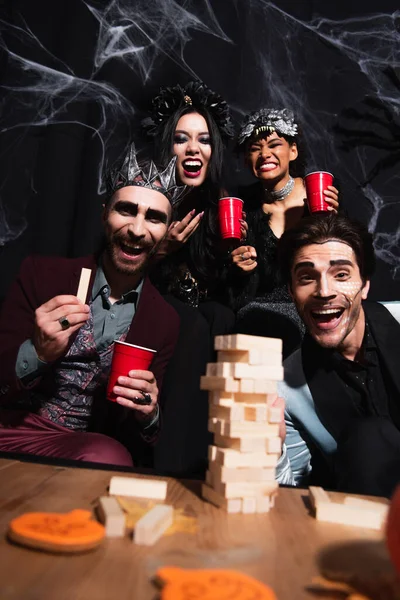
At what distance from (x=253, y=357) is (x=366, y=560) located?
36 cm

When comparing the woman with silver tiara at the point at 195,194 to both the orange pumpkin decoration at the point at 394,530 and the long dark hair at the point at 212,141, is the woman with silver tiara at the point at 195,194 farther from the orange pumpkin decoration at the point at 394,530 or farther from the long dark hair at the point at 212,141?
the orange pumpkin decoration at the point at 394,530

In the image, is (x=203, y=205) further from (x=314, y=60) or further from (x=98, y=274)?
(x=314, y=60)

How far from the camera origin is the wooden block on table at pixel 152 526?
74 cm

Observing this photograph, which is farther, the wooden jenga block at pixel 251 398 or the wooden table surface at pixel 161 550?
the wooden jenga block at pixel 251 398

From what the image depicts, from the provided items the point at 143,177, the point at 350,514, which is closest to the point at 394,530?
the point at 350,514

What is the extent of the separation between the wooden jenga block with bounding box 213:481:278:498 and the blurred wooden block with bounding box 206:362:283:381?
7.2 inches

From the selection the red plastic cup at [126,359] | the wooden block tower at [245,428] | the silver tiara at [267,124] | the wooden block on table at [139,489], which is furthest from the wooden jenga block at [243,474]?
the silver tiara at [267,124]

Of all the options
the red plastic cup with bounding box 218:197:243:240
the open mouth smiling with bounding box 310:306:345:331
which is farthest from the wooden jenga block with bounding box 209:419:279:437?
the red plastic cup with bounding box 218:197:243:240

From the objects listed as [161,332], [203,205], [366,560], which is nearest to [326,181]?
[203,205]

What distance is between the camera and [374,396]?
1640 mm

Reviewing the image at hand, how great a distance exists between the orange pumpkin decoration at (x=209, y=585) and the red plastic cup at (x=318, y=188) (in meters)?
1.69

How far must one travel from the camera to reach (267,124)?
2.45m

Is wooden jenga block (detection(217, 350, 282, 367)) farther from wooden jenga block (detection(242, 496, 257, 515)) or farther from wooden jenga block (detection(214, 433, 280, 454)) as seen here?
wooden jenga block (detection(242, 496, 257, 515))

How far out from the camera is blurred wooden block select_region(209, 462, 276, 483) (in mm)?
915
